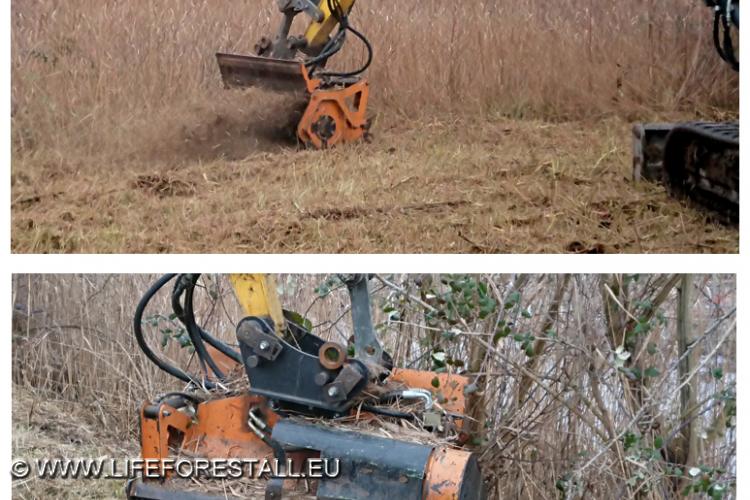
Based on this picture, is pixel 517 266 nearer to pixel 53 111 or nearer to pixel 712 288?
pixel 712 288

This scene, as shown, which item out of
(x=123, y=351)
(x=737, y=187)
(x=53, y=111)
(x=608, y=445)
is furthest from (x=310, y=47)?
(x=608, y=445)

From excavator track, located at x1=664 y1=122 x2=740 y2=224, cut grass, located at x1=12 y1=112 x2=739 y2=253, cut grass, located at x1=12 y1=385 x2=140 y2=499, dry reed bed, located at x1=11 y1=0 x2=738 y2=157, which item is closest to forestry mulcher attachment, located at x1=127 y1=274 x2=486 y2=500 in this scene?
cut grass, located at x1=12 y1=112 x2=739 y2=253

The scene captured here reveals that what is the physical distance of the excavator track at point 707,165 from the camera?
498cm

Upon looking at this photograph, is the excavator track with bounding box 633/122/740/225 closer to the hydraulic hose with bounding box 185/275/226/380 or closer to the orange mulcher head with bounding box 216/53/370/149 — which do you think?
the orange mulcher head with bounding box 216/53/370/149

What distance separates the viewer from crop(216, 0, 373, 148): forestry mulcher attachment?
6398 mm

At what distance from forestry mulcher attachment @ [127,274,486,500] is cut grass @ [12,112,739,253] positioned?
0.82 metres

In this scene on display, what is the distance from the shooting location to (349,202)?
5.44 m

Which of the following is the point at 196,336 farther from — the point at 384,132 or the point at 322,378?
the point at 384,132

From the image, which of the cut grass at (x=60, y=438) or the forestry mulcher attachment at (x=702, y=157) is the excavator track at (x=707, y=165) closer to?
the forestry mulcher attachment at (x=702, y=157)

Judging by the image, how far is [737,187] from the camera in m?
4.93

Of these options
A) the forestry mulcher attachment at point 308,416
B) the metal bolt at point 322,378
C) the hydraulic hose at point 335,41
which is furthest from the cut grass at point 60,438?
the hydraulic hose at point 335,41

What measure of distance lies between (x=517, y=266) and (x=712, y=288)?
0.95m

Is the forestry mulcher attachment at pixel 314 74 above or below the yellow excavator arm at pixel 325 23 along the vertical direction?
below

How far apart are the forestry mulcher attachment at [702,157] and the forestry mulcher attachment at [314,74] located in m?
1.84
